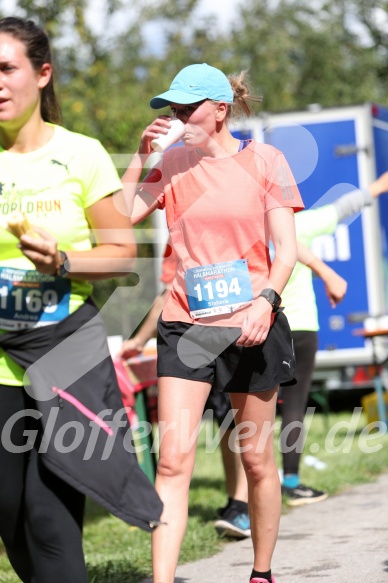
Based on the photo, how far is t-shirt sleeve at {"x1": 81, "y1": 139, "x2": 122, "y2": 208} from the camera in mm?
3484

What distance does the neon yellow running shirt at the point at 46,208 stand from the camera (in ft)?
11.2

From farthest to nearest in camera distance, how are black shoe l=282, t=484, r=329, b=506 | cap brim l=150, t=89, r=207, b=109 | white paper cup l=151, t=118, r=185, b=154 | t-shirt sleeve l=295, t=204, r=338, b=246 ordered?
black shoe l=282, t=484, r=329, b=506 < t-shirt sleeve l=295, t=204, r=338, b=246 < cap brim l=150, t=89, r=207, b=109 < white paper cup l=151, t=118, r=185, b=154

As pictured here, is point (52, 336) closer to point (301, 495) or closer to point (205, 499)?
point (301, 495)

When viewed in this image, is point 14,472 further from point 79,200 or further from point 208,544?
point 208,544

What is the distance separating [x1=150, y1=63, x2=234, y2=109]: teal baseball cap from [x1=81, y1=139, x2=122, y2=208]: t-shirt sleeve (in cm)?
65

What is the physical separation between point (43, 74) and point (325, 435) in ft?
23.7

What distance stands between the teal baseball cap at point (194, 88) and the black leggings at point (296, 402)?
300 cm

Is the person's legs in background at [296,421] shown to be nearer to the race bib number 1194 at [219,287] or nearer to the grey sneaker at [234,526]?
the grey sneaker at [234,526]

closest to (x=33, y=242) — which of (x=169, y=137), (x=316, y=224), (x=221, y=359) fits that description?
(x=169, y=137)

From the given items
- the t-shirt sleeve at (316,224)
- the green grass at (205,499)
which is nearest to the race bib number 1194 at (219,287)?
the green grass at (205,499)

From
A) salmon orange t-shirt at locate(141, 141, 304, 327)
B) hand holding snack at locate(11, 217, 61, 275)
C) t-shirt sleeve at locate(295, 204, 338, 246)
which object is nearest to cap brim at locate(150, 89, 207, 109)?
salmon orange t-shirt at locate(141, 141, 304, 327)

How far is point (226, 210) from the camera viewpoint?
416 cm

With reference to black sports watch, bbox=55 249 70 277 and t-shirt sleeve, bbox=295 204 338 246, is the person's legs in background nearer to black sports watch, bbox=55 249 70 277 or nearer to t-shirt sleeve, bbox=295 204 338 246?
t-shirt sleeve, bbox=295 204 338 246

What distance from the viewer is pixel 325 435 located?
1031 cm
